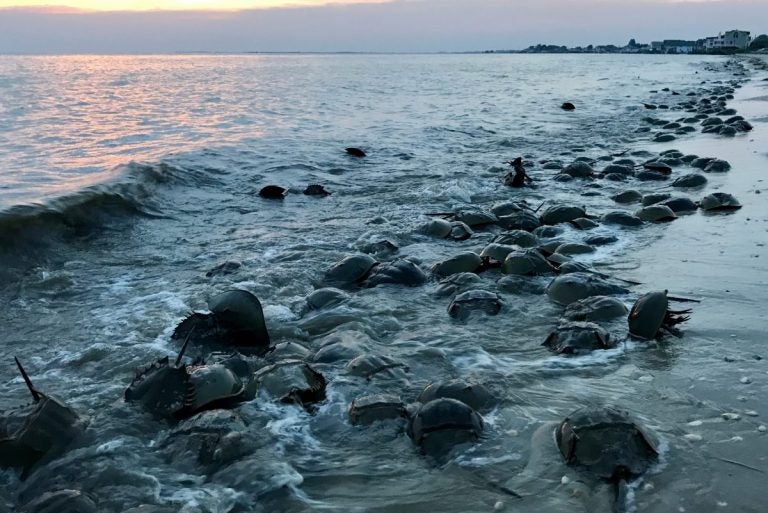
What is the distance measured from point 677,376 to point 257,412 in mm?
2428

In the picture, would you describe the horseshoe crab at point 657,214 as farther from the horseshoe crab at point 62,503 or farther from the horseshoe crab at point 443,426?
the horseshoe crab at point 62,503

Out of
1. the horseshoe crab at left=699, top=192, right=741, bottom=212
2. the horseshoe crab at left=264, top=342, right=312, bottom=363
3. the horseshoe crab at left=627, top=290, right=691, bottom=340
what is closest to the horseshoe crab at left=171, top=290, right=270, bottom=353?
the horseshoe crab at left=264, top=342, right=312, bottom=363

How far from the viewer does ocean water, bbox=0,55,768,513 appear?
2.71 metres

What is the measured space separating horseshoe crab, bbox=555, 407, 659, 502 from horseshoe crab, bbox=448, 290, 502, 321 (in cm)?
181

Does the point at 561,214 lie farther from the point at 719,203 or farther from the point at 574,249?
the point at 719,203

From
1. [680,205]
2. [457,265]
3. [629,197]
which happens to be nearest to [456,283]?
[457,265]

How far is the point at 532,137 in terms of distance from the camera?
16.1 metres

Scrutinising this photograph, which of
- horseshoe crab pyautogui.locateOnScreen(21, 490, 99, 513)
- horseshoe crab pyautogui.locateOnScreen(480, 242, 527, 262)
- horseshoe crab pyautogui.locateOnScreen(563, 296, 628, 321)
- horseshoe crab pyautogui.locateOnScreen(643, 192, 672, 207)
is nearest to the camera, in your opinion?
horseshoe crab pyautogui.locateOnScreen(21, 490, 99, 513)

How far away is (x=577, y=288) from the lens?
4.75 m

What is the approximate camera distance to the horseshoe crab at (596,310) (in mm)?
4324

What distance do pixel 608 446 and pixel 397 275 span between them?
2906 millimetres

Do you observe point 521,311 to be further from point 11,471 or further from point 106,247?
point 106,247

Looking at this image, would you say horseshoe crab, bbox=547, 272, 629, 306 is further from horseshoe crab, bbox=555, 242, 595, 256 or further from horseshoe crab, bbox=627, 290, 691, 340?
horseshoe crab, bbox=555, 242, 595, 256

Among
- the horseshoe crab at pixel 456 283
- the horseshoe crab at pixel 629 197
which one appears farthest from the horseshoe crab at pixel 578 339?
the horseshoe crab at pixel 629 197
